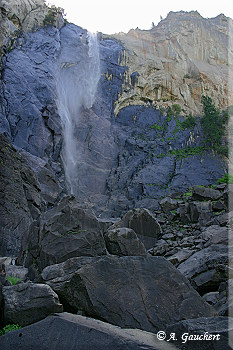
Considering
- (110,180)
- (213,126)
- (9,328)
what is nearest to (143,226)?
(9,328)

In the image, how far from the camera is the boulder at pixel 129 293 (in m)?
5.59

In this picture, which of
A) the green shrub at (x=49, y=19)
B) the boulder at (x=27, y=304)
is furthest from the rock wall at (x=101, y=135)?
the boulder at (x=27, y=304)

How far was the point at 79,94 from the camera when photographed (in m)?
37.0

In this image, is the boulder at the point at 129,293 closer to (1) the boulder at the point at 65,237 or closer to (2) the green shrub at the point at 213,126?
(1) the boulder at the point at 65,237

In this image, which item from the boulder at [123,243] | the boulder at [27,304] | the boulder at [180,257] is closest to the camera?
the boulder at [27,304]

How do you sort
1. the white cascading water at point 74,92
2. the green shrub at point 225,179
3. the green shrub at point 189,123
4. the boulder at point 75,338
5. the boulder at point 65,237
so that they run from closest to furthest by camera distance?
the boulder at point 75,338
the boulder at point 65,237
the green shrub at point 225,179
the white cascading water at point 74,92
the green shrub at point 189,123

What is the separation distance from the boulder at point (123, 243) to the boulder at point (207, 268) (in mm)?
1530

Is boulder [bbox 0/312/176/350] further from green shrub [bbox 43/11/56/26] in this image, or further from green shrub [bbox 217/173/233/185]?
green shrub [bbox 43/11/56/26]

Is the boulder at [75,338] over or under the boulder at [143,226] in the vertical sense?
over

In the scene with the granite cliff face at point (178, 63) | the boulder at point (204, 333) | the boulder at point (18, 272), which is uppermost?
the granite cliff face at point (178, 63)

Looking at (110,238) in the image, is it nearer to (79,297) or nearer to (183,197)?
(79,297)

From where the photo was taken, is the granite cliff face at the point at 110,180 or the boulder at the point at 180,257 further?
the boulder at the point at 180,257

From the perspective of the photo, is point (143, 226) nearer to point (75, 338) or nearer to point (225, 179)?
point (75, 338)

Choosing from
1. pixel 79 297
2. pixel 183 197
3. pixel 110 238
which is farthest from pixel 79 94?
pixel 79 297
